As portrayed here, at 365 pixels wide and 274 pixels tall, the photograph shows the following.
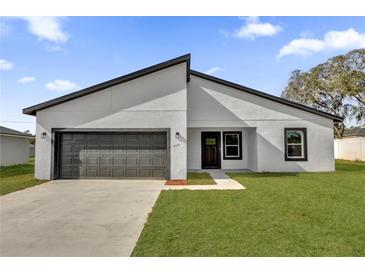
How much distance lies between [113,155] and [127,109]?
6.75ft

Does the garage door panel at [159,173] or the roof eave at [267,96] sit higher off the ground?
the roof eave at [267,96]

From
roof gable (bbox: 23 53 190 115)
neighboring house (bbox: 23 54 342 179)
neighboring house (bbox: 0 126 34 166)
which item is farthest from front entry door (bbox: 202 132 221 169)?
neighboring house (bbox: 0 126 34 166)

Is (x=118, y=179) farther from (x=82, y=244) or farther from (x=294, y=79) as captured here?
(x=294, y=79)

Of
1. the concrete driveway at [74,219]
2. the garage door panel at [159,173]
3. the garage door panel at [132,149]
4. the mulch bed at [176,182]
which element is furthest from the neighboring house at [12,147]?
the mulch bed at [176,182]

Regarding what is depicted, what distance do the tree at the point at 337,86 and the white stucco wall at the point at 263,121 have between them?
16.9 meters

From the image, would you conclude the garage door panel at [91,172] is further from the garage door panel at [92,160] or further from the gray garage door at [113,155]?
the garage door panel at [92,160]

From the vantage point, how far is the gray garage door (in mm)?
10945

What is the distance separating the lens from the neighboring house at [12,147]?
17703 millimetres

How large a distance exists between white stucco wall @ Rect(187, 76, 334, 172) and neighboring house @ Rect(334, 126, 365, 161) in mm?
10862

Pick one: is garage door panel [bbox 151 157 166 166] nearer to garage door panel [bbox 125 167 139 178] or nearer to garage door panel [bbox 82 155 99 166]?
garage door panel [bbox 125 167 139 178]

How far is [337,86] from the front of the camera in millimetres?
27125

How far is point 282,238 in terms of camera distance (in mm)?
3992

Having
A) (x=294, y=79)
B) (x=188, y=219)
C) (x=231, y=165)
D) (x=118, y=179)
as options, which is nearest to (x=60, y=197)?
(x=118, y=179)

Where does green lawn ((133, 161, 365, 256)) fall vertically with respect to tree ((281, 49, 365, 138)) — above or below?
below
